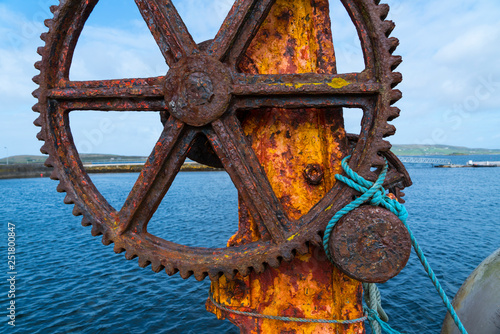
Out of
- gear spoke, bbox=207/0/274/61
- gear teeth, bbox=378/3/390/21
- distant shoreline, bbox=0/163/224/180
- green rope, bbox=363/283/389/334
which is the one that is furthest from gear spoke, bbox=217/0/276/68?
distant shoreline, bbox=0/163/224/180

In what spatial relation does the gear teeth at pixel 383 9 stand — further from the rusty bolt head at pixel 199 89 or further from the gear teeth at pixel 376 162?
the rusty bolt head at pixel 199 89

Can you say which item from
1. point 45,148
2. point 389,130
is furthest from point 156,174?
point 389,130

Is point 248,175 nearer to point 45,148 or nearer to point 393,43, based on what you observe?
point 393,43

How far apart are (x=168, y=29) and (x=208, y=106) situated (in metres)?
0.60

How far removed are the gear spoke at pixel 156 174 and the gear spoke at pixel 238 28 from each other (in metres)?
0.53

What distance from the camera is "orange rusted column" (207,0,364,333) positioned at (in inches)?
85.0

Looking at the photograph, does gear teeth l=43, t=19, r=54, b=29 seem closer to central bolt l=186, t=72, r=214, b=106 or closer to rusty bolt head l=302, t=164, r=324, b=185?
central bolt l=186, t=72, r=214, b=106

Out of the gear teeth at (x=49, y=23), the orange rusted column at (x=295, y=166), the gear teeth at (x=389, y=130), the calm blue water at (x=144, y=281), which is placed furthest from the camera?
the calm blue water at (x=144, y=281)

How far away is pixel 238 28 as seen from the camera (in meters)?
2.10

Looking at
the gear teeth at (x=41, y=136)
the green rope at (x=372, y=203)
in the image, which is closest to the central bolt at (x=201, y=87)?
the green rope at (x=372, y=203)

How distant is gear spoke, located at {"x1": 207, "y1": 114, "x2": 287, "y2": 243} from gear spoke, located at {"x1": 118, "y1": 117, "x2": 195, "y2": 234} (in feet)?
0.72

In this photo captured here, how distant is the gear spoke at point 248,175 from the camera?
2037mm

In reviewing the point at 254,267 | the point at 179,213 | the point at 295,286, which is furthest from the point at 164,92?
the point at 179,213

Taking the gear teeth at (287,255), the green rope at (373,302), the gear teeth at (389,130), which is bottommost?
the green rope at (373,302)
